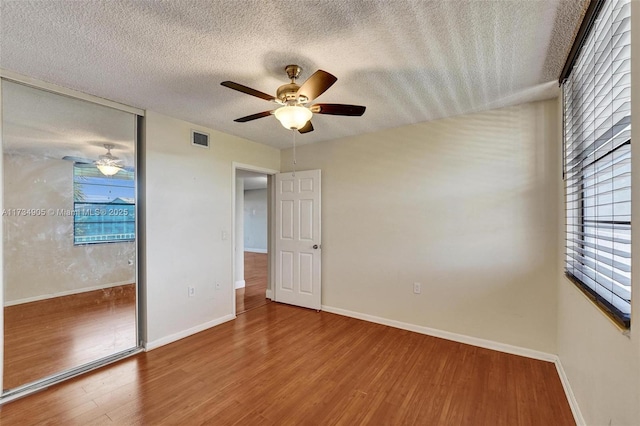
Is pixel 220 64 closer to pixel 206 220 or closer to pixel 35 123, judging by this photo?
pixel 35 123

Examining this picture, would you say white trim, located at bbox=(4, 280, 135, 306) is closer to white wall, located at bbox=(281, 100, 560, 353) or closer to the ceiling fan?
the ceiling fan

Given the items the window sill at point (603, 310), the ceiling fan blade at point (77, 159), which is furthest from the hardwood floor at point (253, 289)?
the window sill at point (603, 310)

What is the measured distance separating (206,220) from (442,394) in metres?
2.99

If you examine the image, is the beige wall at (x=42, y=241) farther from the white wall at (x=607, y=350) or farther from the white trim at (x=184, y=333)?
the white wall at (x=607, y=350)

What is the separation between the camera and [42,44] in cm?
179

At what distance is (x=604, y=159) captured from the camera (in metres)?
1.50

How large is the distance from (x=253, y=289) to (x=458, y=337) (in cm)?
351

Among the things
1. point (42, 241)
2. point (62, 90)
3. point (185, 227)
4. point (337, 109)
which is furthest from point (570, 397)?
point (62, 90)

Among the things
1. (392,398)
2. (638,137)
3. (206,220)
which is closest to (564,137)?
(638,137)

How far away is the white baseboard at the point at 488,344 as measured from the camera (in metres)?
2.00

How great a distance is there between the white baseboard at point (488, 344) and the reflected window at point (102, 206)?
2752 mm

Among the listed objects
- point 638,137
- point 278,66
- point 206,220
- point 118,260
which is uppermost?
point 278,66

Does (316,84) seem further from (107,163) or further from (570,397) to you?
(570,397)

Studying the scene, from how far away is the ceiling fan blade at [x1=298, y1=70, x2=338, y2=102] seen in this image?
1.66 metres
